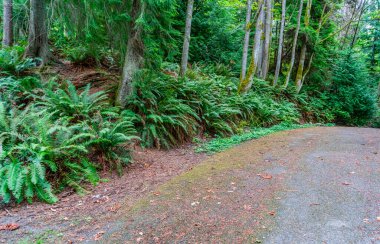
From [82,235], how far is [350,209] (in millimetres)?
3440

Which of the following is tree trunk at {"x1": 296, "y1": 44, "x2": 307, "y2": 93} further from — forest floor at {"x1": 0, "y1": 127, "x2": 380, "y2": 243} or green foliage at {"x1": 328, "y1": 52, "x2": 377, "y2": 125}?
forest floor at {"x1": 0, "y1": 127, "x2": 380, "y2": 243}

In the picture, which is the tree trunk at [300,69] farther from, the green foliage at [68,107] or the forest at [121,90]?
the green foliage at [68,107]

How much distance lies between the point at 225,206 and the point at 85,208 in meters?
2.06

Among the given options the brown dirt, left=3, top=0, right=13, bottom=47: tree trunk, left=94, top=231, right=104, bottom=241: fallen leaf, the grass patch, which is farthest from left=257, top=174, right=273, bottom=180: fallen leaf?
left=3, top=0, right=13, bottom=47: tree trunk

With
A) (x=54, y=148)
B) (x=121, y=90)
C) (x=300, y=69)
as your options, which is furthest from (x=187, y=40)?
(x=300, y=69)

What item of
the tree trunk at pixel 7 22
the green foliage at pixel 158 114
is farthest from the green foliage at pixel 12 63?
the green foliage at pixel 158 114

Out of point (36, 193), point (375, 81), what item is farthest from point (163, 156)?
point (375, 81)

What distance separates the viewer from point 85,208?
3.71 m

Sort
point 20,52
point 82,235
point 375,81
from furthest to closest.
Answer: point 375,81, point 20,52, point 82,235

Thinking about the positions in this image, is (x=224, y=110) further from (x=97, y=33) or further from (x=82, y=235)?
(x=82, y=235)

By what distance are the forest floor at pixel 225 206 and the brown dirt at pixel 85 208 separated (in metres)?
0.01

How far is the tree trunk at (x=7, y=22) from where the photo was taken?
830cm

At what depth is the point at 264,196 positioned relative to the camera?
380 cm

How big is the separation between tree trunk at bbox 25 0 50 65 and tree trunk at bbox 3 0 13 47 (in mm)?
1080
